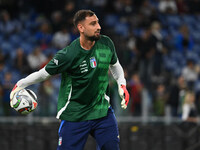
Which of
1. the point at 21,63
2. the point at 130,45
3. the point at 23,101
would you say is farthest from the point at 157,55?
the point at 23,101

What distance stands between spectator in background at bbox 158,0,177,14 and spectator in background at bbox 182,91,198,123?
549 centimetres

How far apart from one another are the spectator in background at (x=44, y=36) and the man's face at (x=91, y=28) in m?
9.05

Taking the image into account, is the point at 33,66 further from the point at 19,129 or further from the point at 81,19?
the point at 81,19

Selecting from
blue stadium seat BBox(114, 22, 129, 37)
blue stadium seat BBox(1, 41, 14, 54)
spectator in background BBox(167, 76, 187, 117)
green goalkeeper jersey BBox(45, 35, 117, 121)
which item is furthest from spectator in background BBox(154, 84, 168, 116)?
green goalkeeper jersey BBox(45, 35, 117, 121)

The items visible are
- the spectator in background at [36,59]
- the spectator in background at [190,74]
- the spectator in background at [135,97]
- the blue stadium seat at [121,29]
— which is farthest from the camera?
the blue stadium seat at [121,29]

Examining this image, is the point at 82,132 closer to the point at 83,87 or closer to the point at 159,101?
the point at 83,87

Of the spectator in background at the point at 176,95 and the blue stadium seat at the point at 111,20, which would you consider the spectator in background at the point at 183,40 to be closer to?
the blue stadium seat at the point at 111,20

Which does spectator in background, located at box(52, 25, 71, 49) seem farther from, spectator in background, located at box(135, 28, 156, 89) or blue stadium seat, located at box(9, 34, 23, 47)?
spectator in background, located at box(135, 28, 156, 89)

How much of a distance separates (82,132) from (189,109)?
688 centimetres

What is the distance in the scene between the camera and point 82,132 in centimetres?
617

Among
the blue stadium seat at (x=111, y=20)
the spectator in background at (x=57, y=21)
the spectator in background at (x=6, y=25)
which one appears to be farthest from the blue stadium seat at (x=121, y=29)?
the spectator in background at (x=6, y=25)

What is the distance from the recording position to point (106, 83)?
629 centimetres

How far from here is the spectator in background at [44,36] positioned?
15.1 meters

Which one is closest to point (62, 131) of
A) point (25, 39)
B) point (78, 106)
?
point (78, 106)
